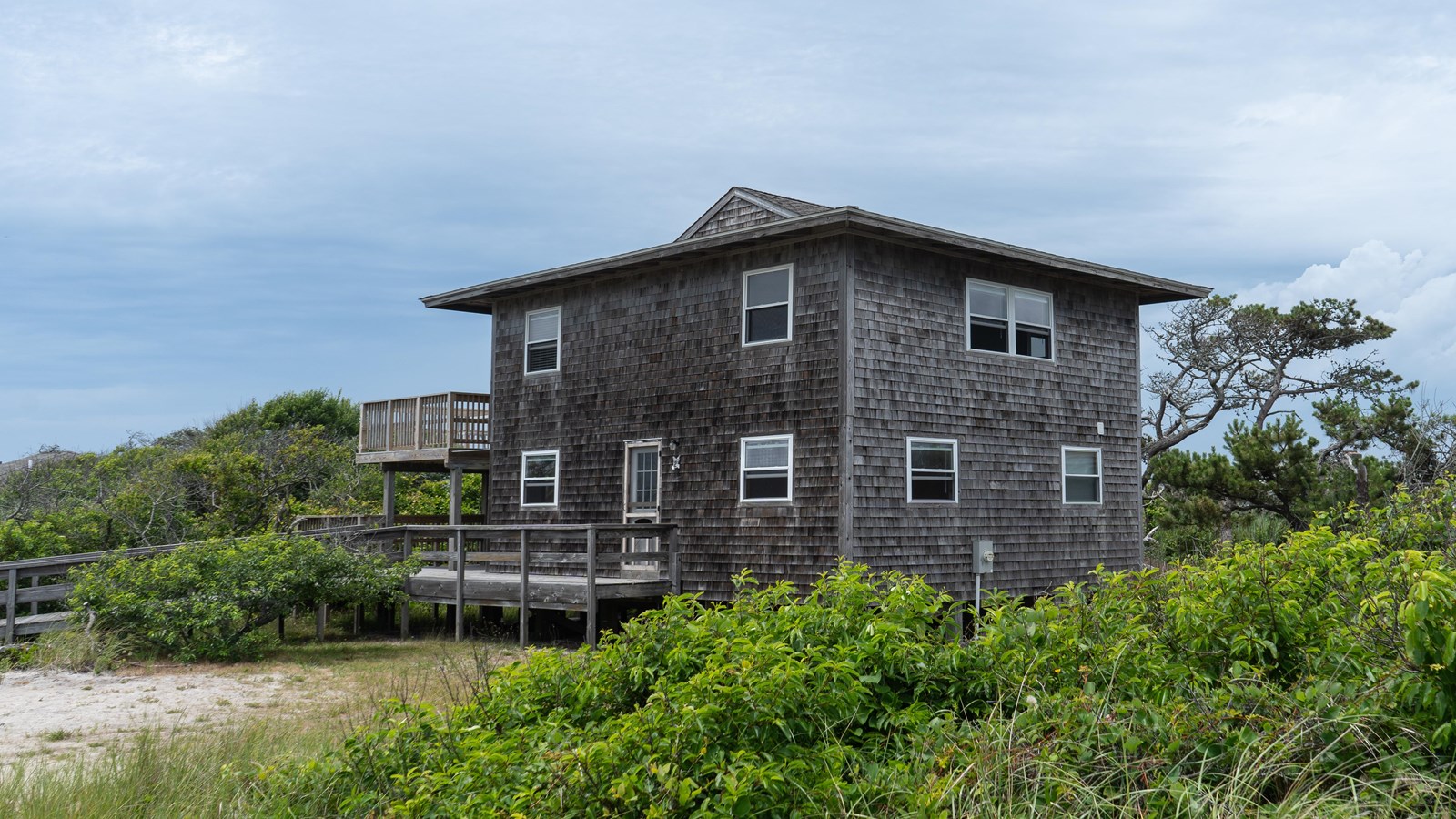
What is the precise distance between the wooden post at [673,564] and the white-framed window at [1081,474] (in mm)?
6120

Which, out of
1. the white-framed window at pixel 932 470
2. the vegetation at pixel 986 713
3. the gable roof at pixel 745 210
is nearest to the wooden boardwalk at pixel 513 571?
the white-framed window at pixel 932 470

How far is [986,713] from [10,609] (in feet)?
47.8

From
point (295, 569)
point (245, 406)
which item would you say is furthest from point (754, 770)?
point (245, 406)

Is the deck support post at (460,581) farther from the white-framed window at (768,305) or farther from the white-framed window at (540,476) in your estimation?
the white-framed window at (768,305)

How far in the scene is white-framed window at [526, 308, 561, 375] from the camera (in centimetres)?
1934

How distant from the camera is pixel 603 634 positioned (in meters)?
6.52

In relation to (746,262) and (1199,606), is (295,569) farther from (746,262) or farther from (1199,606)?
(1199,606)

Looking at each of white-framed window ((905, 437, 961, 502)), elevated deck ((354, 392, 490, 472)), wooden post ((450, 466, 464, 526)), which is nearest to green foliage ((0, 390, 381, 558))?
elevated deck ((354, 392, 490, 472))

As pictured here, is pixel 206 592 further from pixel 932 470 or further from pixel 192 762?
pixel 932 470

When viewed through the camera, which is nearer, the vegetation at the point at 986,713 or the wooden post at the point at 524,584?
the vegetation at the point at 986,713

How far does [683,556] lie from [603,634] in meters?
10.3

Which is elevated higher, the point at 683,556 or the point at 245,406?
the point at 245,406

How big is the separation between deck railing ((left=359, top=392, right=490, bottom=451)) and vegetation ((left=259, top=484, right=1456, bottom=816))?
50.2ft

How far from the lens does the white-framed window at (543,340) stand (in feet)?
63.5
